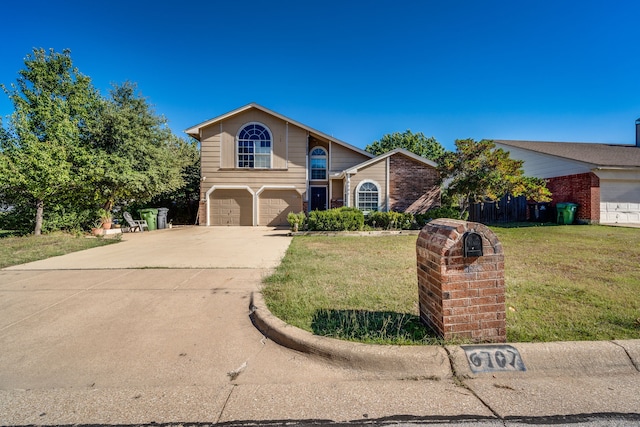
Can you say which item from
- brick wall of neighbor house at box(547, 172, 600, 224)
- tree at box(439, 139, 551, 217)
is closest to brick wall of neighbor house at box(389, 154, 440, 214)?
tree at box(439, 139, 551, 217)

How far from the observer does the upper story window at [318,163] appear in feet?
56.1

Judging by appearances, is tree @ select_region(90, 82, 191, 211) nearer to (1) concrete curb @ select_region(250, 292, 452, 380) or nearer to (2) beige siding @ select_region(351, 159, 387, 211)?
(2) beige siding @ select_region(351, 159, 387, 211)

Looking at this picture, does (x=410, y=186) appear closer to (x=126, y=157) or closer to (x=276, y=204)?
(x=276, y=204)

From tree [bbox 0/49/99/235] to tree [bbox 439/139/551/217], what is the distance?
1556cm

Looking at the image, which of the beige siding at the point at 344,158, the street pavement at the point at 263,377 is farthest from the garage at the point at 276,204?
the street pavement at the point at 263,377

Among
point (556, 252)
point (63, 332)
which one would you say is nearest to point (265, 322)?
point (63, 332)

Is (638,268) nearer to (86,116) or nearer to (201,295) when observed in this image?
A: (201,295)

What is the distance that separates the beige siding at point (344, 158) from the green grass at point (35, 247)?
11251mm

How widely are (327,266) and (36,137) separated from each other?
12569 millimetres

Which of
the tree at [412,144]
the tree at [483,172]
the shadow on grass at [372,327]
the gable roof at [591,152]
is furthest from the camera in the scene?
the tree at [412,144]

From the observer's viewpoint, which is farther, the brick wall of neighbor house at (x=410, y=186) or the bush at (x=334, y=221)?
the brick wall of neighbor house at (x=410, y=186)

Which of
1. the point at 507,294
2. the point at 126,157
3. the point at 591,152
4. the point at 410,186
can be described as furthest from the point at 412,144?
the point at 507,294

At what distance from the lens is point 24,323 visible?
3.38 meters

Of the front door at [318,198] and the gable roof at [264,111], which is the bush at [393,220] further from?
the gable roof at [264,111]
